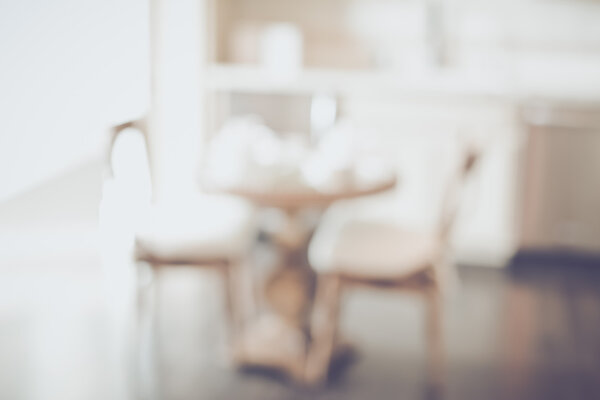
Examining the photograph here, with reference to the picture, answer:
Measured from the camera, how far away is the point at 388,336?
7.14ft

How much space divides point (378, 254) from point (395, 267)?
0.07 metres

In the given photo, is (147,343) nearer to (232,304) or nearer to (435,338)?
(232,304)

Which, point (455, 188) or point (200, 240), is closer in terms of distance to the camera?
point (455, 188)

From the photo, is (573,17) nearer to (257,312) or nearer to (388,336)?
(388,336)

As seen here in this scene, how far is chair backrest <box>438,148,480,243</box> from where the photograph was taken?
5.37 ft

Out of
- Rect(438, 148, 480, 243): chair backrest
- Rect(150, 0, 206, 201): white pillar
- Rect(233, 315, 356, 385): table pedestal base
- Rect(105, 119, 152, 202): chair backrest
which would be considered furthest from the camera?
Rect(150, 0, 206, 201): white pillar

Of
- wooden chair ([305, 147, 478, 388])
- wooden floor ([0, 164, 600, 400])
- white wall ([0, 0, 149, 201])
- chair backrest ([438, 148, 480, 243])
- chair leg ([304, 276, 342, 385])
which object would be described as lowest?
wooden floor ([0, 164, 600, 400])

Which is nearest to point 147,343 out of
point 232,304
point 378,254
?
point 232,304

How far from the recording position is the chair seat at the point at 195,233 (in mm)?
1836

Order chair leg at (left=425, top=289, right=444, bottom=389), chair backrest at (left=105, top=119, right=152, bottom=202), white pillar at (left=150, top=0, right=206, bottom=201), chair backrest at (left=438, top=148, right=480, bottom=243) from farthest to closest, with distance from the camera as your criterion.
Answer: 1. white pillar at (left=150, top=0, right=206, bottom=201)
2. chair leg at (left=425, top=289, right=444, bottom=389)
3. chair backrest at (left=438, top=148, right=480, bottom=243)
4. chair backrest at (left=105, top=119, right=152, bottom=202)

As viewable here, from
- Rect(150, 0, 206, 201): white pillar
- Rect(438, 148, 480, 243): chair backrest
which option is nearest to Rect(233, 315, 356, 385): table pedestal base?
Rect(438, 148, 480, 243): chair backrest

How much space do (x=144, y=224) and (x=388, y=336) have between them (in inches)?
39.4

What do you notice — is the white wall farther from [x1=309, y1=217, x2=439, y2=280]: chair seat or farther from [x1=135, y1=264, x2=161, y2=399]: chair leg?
[x1=135, y1=264, x2=161, y2=399]: chair leg

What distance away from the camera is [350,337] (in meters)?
2.14
